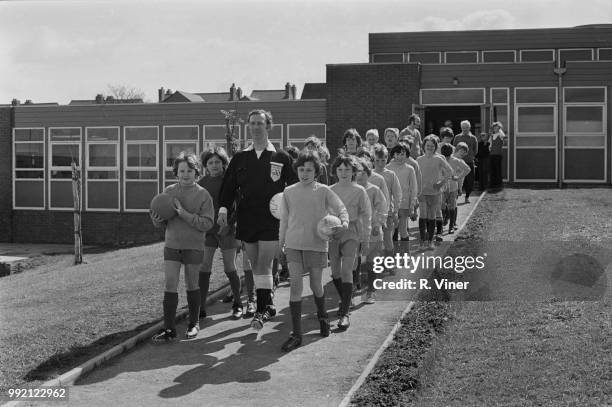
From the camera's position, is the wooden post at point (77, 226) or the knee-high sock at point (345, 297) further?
the wooden post at point (77, 226)

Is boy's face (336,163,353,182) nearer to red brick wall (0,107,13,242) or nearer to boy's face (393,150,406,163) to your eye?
boy's face (393,150,406,163)

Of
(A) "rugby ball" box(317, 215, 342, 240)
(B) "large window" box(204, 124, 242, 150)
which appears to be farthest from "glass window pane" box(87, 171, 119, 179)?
(A) "rugby ball" box(317, 215, 342, 240)

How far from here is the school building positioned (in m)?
24.3

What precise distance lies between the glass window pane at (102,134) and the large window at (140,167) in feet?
1.46

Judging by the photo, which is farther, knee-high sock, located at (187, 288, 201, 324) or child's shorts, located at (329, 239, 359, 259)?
child's shorts, located at (329, 239, 359, 259)

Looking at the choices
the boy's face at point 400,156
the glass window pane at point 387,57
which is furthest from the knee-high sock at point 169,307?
the glass window pane at point 387,57

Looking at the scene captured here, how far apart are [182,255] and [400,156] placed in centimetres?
414

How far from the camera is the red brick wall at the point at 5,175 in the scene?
2942 centimetres

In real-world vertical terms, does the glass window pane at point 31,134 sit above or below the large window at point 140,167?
above

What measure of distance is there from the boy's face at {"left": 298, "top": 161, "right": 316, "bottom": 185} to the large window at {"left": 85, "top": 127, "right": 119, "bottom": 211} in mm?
21832

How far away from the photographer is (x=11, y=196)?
29.5 meters

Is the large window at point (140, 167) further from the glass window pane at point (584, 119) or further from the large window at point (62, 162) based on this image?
the glass window pane at point (584, 119)

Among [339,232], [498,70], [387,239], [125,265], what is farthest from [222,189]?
[498,70]

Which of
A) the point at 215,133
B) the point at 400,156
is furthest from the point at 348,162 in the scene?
the point at 215,133
